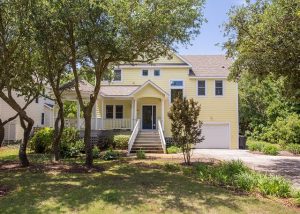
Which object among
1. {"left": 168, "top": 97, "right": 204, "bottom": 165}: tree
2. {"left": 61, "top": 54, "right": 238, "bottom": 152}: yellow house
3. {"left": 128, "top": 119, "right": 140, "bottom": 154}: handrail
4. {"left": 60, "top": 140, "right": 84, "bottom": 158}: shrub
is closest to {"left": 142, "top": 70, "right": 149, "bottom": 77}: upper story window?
{"left": 61, "top": 54, "right": 238, "bottom": 152}: yellow house

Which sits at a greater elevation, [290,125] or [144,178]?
[290,125]

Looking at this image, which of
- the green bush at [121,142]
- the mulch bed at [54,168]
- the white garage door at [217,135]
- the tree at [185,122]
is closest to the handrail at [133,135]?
the green bush at [121,142]

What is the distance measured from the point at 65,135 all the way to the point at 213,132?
523 inches

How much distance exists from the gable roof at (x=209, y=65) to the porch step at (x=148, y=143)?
707cm

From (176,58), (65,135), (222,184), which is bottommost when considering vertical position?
(222,184)

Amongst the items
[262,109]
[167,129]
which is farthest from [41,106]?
[262,109]

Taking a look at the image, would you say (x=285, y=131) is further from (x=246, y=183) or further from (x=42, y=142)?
(x=246, y=183)

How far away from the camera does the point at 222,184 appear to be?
454 inches

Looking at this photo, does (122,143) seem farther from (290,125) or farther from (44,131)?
(290,125)

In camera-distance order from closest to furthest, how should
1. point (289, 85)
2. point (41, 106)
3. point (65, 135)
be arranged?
point (289, 85)
point (65, 135)
point (41, 106)

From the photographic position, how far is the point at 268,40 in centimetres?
1367

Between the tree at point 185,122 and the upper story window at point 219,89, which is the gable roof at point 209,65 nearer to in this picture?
the upper story window at point 219,89

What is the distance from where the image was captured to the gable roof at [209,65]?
29816mm

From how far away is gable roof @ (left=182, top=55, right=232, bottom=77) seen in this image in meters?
29.8
